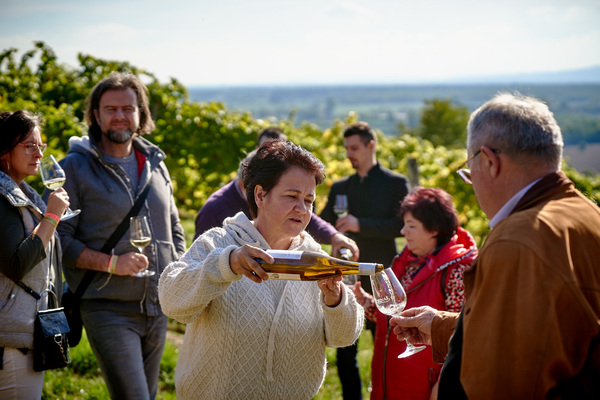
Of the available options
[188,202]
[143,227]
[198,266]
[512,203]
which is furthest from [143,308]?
[188,202]

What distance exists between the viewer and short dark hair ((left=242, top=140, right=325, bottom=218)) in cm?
274

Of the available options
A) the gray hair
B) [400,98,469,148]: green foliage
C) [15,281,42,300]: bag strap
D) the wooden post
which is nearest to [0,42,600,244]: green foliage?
the wooden post

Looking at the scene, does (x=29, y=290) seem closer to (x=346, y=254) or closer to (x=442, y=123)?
(x=346, y=254)

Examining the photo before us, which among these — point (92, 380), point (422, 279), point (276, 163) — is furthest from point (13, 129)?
point (422, 279)

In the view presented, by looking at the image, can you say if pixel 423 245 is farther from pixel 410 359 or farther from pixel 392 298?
pixel 392 298

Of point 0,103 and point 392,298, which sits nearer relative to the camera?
point 392,298

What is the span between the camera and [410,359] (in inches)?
140

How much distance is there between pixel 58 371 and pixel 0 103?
3833mm

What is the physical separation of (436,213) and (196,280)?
216 centimetres

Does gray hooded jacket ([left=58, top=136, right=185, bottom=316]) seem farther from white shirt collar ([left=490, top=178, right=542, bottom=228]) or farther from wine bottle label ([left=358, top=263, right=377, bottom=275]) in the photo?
white shirt collar ([left=490, top=178, right=542, bottom=228])

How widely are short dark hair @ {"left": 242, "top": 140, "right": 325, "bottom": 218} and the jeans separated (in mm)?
1683

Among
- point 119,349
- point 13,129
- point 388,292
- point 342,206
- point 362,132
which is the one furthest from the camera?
point 362,132

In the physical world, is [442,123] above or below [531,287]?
below

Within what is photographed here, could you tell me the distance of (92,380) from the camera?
5105 millimetres
